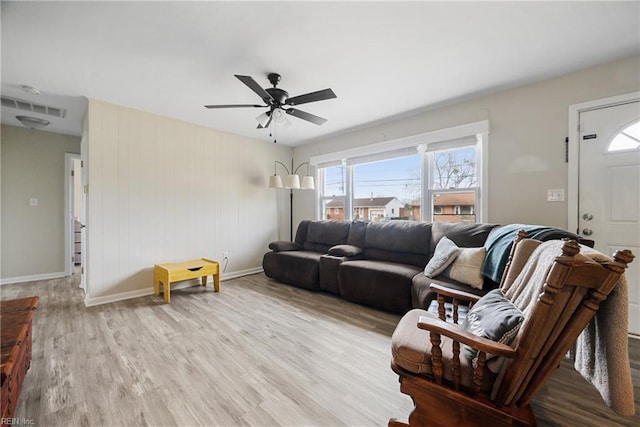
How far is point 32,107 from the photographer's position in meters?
3.24

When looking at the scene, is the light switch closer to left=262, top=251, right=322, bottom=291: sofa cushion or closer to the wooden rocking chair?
the wooden rocking chair

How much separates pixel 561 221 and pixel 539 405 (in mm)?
1879

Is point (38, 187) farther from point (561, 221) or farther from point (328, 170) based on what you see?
point (561, 221)

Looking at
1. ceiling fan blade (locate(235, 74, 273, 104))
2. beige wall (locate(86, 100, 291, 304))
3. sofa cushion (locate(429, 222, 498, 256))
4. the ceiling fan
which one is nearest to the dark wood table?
beige wall (locate(86, 100, 291, 304))

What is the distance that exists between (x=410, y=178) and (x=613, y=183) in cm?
202

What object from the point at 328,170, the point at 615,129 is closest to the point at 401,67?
the point at 615,129

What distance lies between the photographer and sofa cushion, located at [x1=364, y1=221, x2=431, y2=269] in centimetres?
319

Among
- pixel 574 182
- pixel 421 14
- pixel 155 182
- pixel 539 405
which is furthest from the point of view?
pixel 155 182

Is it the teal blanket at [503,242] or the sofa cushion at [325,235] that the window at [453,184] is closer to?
the teal blanket at [503,242]

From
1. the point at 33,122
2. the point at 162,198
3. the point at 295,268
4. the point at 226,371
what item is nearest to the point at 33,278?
the point at 33,122

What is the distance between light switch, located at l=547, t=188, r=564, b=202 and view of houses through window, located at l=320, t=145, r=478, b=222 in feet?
2.28

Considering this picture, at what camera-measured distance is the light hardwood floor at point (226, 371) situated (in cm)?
145

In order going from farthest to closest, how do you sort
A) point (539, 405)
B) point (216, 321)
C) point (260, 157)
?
1. point (260, 157)
2. point (216, 321)
3. point (539, 405)

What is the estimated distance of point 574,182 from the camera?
8.14 feet
